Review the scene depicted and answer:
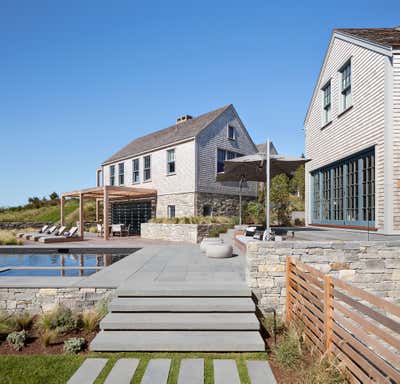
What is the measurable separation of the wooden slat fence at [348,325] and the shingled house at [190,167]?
11.9 m

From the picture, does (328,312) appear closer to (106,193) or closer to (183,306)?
(183,306)

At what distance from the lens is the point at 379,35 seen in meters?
8.87

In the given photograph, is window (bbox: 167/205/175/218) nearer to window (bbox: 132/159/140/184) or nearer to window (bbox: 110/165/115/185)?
window (bbox: 132/159/140/184)

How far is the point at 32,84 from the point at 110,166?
10940 mm

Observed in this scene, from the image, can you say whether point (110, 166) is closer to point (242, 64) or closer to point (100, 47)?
point (100, 47)

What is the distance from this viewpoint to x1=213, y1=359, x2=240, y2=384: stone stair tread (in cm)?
331

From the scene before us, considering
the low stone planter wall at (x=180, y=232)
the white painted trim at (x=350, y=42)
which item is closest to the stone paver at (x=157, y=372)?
the white painted trim at (x=350, y=42)

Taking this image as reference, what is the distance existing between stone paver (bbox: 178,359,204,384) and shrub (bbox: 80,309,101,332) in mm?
1887

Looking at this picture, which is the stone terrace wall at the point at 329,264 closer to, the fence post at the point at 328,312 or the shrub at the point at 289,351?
the shrub at the point at 289,351

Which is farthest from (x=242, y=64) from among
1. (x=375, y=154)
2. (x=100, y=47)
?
(x=375, y=154)

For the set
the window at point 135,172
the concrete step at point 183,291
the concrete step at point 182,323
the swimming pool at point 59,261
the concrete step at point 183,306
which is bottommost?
the swimming pool at point 59,261

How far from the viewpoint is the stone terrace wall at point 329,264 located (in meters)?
5.39

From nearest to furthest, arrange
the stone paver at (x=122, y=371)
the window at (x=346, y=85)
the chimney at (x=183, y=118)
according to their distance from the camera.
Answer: the stone paver at (x=122, y=371) < the window at (x=346, y=85) < the chimney at (x=183, y=118)

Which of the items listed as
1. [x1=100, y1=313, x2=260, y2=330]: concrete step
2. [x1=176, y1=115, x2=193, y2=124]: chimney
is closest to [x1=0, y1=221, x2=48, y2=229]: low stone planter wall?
[x1=176, y1=115, x2=193, y2=124]: chimney
